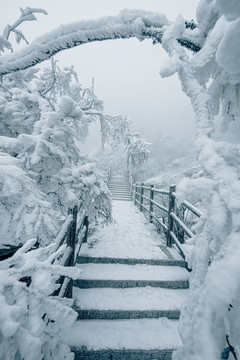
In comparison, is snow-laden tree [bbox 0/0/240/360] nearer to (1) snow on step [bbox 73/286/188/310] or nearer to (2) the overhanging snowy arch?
(2) the overhanging snowy arch

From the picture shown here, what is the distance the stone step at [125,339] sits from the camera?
203 cm

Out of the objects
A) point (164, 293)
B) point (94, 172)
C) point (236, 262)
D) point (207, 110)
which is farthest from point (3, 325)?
point (164, 293)

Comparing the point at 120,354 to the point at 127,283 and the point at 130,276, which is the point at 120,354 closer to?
the point at 127,283

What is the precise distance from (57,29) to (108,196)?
5.72 ft

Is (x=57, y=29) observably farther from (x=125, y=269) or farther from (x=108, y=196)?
(x=125, y=269)

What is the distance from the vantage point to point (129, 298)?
2.69m

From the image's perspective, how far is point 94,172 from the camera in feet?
7.18

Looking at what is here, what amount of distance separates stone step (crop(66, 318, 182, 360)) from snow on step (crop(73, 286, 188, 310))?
0.16 m

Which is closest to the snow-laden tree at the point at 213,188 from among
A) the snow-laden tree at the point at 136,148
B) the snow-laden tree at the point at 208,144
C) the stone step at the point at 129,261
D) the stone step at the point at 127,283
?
the snow-laden tree at the point at 208,144

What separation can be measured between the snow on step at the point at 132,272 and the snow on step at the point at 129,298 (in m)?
0.17

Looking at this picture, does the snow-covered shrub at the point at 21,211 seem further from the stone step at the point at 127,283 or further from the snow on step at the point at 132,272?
the snow on step at the point at 132,272

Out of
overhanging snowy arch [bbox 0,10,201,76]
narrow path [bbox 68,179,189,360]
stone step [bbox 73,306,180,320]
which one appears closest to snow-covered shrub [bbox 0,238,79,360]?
narrow path [bbox 68,179,189,360]

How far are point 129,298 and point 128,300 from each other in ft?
0.16

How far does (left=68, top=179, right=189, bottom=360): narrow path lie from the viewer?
2.09 m
